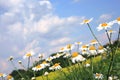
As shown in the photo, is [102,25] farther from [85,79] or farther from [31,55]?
[31,55]

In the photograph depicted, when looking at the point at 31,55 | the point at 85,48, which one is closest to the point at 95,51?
the point at 85,48

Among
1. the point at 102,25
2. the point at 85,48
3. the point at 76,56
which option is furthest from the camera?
the point at 85,48

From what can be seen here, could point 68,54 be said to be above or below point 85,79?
above

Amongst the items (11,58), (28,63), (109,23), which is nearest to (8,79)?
(11,58)

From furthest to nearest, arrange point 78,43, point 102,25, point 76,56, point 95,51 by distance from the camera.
Answer: point 78,43 → point 95,51 → point 76,56 → point 102,25

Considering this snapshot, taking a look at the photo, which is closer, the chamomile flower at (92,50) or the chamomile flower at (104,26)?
the chamomile flower at (104,26)

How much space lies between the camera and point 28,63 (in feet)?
23.7

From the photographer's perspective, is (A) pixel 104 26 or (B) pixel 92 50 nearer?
(A) pixel 104 26

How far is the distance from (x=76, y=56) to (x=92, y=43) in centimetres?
135

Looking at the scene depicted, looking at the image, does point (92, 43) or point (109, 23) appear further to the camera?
point (92, 43)

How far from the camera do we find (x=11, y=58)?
904 centimetres

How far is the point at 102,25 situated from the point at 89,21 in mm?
273

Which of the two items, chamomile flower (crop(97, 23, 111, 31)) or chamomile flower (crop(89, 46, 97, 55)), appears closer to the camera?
chamomile flower (crop(97, 23, 111, 31))

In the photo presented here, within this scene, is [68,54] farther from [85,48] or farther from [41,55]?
[41,55]
